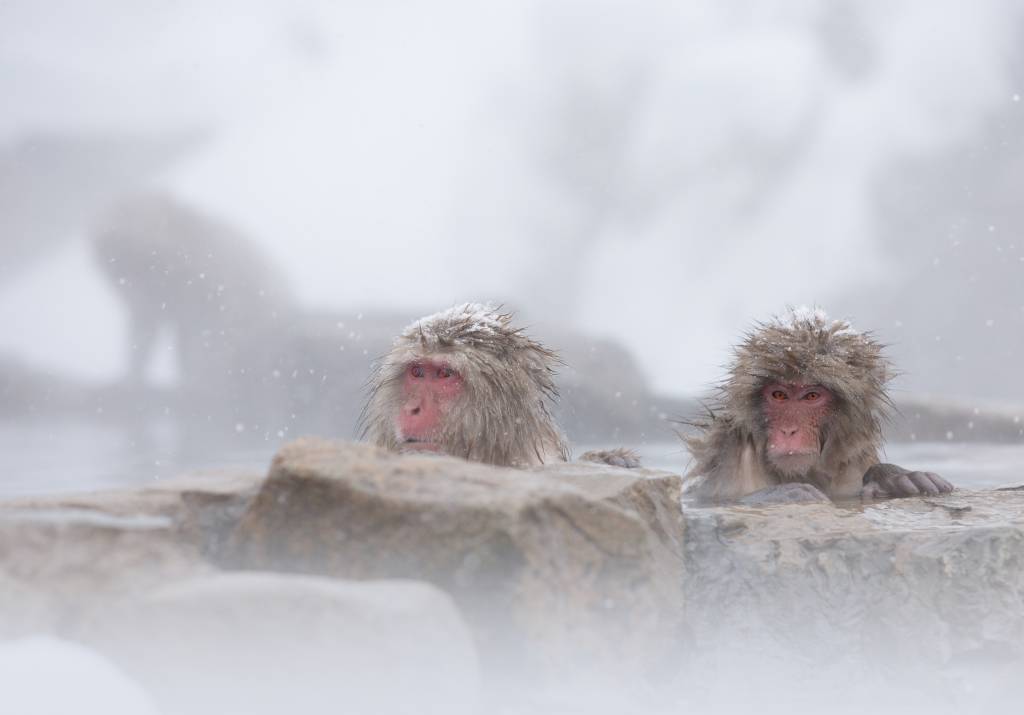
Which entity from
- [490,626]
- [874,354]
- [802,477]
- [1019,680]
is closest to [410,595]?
[490,626]

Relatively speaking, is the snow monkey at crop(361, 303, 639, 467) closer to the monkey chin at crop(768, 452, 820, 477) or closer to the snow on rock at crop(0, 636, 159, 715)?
the monkey chin at crop(768, 452, 820, 477)

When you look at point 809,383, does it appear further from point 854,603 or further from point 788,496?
point 854,603

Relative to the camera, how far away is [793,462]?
3.87 meters

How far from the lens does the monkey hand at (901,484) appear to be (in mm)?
3643

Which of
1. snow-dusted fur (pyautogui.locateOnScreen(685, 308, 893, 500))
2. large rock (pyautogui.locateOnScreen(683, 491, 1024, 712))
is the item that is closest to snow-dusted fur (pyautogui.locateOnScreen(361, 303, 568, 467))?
snow-dusted fur (pyautogui.locateOnScreen(685, 308, 893, 500))

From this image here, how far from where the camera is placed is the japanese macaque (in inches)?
152

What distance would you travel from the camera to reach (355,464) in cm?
196

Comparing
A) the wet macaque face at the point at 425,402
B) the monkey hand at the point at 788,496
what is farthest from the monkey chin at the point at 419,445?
the monkey hand at the point at 788,496

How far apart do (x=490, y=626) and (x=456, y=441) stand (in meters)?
1.86

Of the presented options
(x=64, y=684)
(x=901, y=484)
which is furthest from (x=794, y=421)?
(x=64, y=684)

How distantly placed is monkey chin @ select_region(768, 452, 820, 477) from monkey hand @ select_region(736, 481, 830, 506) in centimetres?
30

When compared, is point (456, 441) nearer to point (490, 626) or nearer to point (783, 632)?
point (783, 632)

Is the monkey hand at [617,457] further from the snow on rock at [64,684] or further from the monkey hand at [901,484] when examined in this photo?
the snow on rock at [64,684]

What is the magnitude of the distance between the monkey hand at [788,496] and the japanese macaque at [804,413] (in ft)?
0.73
